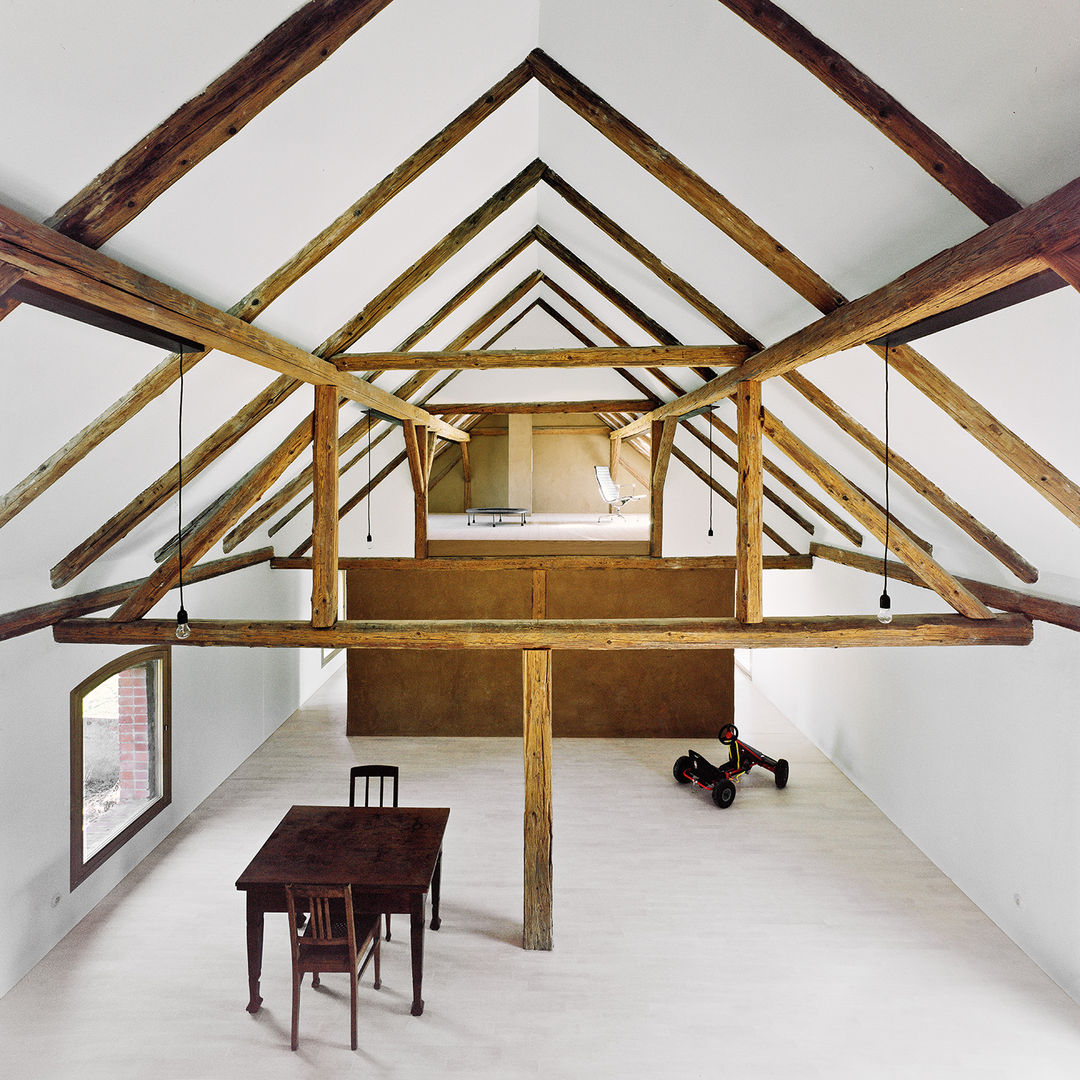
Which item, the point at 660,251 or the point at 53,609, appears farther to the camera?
the point at 660,251

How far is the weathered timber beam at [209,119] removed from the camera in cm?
277

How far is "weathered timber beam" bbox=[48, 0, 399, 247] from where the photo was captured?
9.09 ft

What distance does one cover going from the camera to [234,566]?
829 centimetres

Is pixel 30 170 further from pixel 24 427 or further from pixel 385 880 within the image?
pixel 385 880

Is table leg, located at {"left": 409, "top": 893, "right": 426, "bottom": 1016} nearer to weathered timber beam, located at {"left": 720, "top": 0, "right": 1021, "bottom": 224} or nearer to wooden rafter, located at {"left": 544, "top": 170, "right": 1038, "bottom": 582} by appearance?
wooden rafter, located at {"left": 544, "top": 170, "right": 1038, "bottom": 582}

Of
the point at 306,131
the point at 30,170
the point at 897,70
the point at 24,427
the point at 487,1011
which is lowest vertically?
the point at 487,1011

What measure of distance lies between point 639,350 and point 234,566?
5.28 meters

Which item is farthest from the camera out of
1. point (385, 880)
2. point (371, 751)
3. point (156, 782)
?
point (371, 751)

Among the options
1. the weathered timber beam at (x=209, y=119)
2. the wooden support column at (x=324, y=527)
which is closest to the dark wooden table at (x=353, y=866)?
the wooden support column at (x=324, y=527)

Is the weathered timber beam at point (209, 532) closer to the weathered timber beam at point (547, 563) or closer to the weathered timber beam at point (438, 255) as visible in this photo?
the weathered timber beam at point (438, 255)

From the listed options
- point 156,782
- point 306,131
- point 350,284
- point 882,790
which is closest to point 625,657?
point 882,790

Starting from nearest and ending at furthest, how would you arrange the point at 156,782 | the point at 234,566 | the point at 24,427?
the point at 24,427
the point at 156,782
the point at 234,566

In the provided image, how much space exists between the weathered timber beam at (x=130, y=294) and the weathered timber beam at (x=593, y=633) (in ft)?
6.02

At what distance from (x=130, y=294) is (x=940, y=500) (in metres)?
4.98
